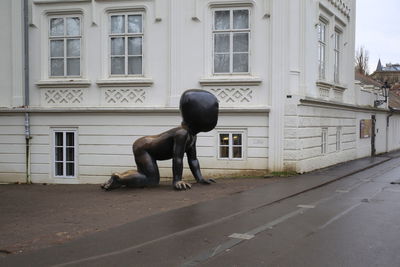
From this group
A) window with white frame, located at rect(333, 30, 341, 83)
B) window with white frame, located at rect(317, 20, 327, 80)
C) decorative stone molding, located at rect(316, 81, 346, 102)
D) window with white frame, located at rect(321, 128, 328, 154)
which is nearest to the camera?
decorative stone molding, located at rect(316, 81, 346, 102)

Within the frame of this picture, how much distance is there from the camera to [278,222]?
7945 mm

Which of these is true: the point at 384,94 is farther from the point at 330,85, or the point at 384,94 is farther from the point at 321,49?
the point at 321,49

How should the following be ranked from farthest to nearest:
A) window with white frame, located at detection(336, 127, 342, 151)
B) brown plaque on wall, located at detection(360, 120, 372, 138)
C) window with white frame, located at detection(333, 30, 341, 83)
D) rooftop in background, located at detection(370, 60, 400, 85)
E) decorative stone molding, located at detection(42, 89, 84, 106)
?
rooftop in background, located at detection(370, 60, 400, 85), brown plaque on wall, located at detection(360, 120, 372, 138), window with white frame, located at detection(333, 30, 341, 83), window with white frame, located at detection(336, 127, 342, 151), decorative stone molding, located at detection(42, 89, 84, 106)

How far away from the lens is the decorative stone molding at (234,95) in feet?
50.2

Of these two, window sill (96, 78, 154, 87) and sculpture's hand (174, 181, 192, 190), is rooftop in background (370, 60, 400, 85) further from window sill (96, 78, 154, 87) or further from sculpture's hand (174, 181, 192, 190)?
sculpture's hand (174, 181, 192, 190)

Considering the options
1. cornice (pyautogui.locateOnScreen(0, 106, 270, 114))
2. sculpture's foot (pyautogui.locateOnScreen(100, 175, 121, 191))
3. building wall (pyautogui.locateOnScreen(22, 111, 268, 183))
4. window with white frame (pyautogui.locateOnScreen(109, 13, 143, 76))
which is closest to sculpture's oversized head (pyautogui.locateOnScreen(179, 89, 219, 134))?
sculpture's foot (pyautogui.locateOnScreen(100, 175, 121, 191))

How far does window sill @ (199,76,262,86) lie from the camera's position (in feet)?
49.7

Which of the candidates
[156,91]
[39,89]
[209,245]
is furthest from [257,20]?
[209,245]

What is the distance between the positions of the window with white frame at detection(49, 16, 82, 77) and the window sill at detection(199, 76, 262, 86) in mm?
4807

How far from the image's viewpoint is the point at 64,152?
55.1 feet

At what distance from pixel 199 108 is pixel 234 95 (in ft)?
15.2

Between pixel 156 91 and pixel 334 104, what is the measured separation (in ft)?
22.4

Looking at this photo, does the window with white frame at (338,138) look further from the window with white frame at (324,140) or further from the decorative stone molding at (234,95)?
the decorative stone molding at (234,95)

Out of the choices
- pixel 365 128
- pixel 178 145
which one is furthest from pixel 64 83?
pixel 365 128
